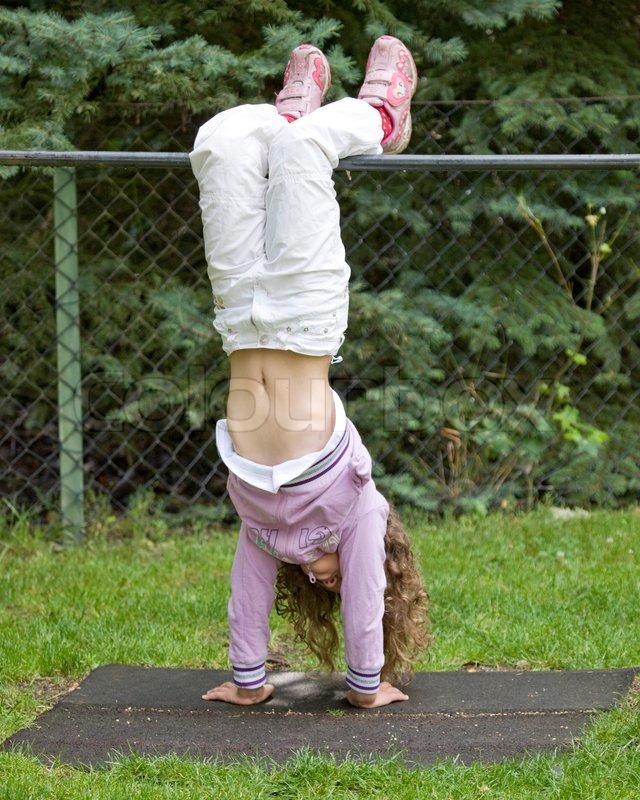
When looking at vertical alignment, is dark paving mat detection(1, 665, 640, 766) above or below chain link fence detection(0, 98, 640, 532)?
below

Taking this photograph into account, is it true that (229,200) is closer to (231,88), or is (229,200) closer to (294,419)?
(294,419)

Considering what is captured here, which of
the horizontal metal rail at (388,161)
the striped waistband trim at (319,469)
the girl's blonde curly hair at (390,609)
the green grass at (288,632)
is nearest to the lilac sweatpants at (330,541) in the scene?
the striped waistband trim at (319,469)

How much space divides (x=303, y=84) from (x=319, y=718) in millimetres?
1729

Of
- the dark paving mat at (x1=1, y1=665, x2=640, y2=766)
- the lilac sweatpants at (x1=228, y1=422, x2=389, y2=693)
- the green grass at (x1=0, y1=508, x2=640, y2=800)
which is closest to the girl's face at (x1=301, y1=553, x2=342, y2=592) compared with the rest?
the lilac sweatpants at (x1=228, y1=422, x2=389, y2=693)

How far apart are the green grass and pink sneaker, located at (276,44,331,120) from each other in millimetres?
1517

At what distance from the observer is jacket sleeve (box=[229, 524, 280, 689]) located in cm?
278

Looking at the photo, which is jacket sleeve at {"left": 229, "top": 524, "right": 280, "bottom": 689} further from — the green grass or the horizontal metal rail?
the horizontal metal rail

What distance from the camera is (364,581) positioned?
8.81 ft

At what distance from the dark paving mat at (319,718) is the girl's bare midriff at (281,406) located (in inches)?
27.2

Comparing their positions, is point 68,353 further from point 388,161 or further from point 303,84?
point 388,161

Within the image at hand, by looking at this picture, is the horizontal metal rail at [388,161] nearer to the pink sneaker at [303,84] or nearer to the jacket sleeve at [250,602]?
the pink sneaker at [303,84]

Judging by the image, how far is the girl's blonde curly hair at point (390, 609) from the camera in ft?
9.37

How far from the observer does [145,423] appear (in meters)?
5.02

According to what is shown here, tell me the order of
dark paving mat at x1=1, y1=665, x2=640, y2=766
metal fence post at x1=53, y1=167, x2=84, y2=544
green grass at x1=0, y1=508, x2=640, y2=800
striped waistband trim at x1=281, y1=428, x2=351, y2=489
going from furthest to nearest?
metal fence post at x1=53, y1=167, x2=84, y2=544, striped waistband trim at x1=281, y1=428, x2=351, y2=489, dark paving mat at x1=1, y1=665, x2=640, y2=766, green grass at x1=0, y1=508, x2=640, y2=800
